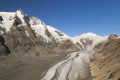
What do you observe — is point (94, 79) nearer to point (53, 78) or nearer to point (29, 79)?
point (53, 78)

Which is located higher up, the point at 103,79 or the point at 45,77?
the point at 45,77

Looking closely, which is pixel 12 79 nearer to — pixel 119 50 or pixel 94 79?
pixel 94 79

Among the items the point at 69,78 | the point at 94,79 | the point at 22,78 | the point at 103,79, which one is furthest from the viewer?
the point at 22,78

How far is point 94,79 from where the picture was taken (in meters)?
97.4

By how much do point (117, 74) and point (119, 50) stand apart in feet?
170

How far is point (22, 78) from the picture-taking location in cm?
11662

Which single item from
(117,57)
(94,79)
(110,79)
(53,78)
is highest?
(117,57)

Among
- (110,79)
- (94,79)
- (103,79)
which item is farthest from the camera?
(94,79)

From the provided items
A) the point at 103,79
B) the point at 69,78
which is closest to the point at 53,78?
the point at 69,78

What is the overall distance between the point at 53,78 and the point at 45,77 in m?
6.00

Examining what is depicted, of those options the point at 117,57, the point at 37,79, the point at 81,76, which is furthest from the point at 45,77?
the point at 117,57

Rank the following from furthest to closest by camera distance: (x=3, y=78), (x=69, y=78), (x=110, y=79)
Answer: (x=3, y=78) → (x=69, y=78) → (x=110, y=79)

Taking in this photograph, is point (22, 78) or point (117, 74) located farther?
point (22, 78)

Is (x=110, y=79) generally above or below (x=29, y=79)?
below
